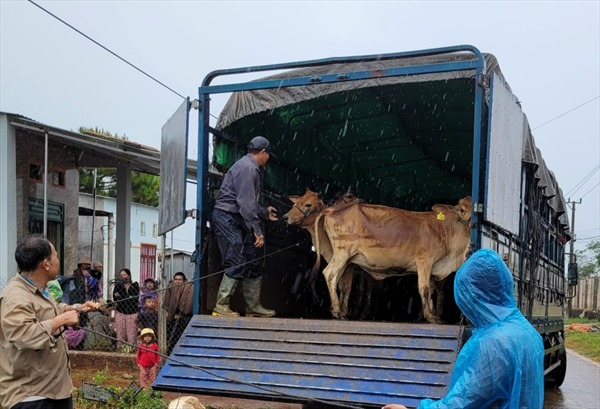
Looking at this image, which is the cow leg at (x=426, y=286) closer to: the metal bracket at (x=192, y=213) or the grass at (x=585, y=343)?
the metal bracket at (x=192, y=213)

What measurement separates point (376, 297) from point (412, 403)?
13.3ft

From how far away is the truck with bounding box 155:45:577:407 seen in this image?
5.41 meters

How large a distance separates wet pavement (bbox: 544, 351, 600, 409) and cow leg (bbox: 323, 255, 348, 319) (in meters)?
4.60

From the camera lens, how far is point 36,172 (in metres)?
14.0

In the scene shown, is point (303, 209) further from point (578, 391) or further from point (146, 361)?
point (578, 391)

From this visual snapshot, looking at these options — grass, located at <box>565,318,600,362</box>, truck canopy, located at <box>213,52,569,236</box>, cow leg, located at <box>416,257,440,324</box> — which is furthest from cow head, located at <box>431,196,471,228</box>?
grass, located at <box>565,318,600,362</box>

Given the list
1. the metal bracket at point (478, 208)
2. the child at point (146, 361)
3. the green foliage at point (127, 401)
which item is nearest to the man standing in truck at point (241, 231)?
the green foliage at point (127, 401)

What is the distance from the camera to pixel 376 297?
9000 mm

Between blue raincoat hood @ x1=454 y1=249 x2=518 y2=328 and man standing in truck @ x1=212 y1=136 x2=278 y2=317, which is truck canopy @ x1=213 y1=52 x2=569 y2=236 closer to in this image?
man standing in truck @ x1=212 y1=136 x2=278 y2=317

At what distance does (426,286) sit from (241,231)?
5.98ft

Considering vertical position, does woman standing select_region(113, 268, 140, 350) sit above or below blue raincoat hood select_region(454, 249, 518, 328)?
below

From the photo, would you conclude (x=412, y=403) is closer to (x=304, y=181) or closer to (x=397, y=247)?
(x=397, y=247)

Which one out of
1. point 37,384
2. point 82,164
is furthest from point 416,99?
point 82,164

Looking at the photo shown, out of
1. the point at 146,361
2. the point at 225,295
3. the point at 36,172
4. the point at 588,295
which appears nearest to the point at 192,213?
the point at 225,295
